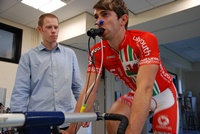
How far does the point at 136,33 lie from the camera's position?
1191mm

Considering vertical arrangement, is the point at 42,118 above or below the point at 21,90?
below

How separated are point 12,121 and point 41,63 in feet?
4.18

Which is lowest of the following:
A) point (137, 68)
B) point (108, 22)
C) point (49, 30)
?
point (137, 68)

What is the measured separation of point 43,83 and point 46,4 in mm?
2416

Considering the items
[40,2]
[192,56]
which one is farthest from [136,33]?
[192,56]

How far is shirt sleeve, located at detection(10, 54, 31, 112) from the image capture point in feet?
5.57

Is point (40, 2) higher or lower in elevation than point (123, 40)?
higher

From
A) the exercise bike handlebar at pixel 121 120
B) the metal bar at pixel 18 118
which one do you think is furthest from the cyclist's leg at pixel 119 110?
the metal bar at pixel 18 118

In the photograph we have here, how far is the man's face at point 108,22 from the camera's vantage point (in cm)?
107

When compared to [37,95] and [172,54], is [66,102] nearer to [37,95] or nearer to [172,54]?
[37,95]

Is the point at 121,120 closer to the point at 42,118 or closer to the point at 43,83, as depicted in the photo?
the point at 42,118

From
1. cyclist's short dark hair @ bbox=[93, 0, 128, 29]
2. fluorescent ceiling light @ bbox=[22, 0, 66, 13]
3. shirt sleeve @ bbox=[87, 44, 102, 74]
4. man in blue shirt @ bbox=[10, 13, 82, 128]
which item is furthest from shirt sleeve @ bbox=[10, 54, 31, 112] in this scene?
fluorescent ceiling light @ bbox=[22, 0, 66, 13]

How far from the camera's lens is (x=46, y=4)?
370 centimetres

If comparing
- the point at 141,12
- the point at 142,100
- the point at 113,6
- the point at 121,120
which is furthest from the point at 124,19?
the point at 141,12
